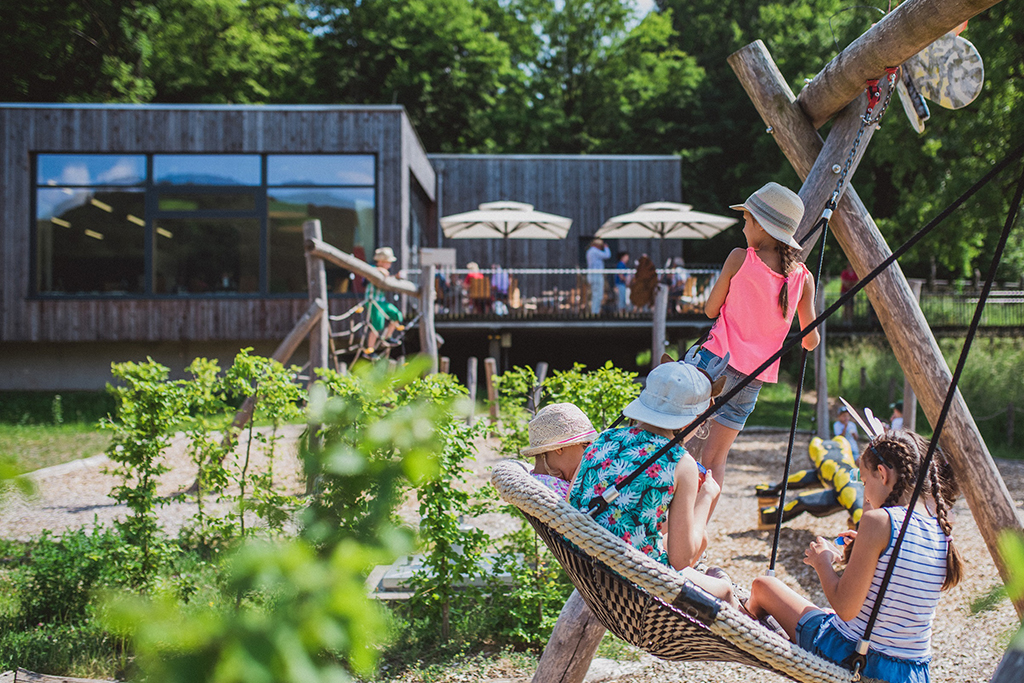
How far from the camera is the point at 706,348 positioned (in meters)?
3.16

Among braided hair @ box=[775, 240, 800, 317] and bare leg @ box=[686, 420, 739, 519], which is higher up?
braided hair @ box=[775, 240, 800, 317]

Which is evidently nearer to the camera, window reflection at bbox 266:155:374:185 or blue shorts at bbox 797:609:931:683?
blue shorts at bbox 797:609:931:683

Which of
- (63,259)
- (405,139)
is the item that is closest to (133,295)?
(63,259)

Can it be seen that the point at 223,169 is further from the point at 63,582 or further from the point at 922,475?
the point at 922,475

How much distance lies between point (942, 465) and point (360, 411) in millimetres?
2547

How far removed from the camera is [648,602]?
2.14 m

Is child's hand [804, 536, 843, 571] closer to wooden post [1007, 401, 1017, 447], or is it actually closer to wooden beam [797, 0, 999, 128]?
wooden beam [797, 0, 999, 128]

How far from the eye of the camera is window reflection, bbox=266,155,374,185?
15.5 meters

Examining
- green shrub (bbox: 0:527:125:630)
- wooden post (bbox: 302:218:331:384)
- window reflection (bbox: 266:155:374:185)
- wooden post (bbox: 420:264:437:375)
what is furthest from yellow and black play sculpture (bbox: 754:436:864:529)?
window reflection (bbox: 266:155:374:185)

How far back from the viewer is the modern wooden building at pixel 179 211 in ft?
50.0

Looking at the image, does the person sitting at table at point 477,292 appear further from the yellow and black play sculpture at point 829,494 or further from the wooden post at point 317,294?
the yellow and black play sculpture at point 829,494

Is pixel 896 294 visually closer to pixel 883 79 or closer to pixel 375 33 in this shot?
pixel 883 79

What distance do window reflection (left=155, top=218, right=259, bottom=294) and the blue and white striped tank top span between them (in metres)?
14.5

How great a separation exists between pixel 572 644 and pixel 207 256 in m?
14.3
